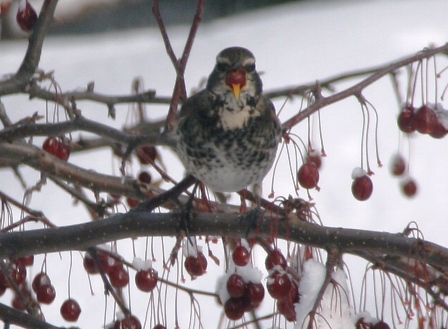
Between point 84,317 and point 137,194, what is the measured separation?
3.58 ft

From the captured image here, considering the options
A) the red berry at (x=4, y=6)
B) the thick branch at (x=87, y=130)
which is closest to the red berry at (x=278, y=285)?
the thick branch at (x=87, y=130)

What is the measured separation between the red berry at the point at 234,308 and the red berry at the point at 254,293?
0.07 ft

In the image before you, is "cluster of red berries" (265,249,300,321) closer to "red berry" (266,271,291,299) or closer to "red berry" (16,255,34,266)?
"red berry" (266,271,291,299)

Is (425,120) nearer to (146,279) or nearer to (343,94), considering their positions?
(343,94)

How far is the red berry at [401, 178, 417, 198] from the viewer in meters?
2.23

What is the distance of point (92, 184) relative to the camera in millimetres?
1874

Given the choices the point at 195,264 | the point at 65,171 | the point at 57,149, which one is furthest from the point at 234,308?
the point at 57,149

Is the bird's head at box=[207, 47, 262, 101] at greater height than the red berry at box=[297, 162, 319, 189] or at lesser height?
greater

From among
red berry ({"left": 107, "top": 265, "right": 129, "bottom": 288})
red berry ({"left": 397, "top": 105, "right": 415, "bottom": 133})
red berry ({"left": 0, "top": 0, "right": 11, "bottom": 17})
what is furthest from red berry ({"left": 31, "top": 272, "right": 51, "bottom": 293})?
red berry ({"left": 397, "top": 105, "right": 415, "bottom": 133})

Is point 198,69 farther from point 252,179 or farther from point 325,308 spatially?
point 325,308

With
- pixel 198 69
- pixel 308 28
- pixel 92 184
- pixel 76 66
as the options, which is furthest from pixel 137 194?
pixel 308 28

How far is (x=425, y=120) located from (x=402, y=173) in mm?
444

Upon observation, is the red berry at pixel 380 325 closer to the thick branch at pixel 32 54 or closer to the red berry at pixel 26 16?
the thick branch at pixel 32 54

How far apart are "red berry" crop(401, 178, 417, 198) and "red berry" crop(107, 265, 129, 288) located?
2.79ft
